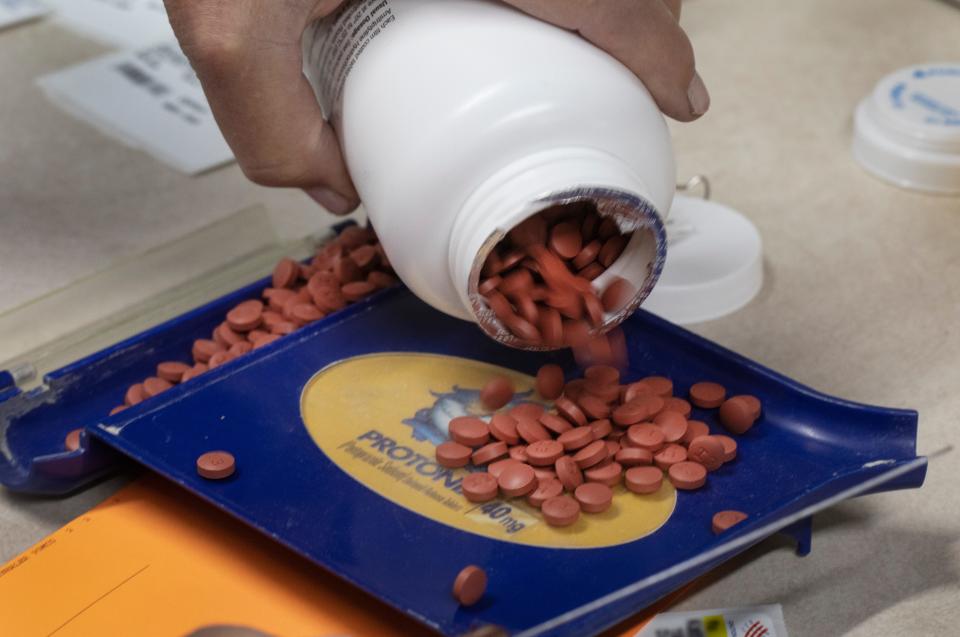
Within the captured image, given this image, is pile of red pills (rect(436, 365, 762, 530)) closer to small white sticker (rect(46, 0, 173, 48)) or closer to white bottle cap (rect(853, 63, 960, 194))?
white bottle cap (rect(853, 63, 960, 194))

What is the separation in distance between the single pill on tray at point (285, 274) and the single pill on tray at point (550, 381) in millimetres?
294

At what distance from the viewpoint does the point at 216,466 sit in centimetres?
96

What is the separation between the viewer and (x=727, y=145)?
1.56m

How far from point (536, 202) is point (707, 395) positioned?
10.9 inches

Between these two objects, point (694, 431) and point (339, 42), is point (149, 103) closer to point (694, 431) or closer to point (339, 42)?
point (339, 42)

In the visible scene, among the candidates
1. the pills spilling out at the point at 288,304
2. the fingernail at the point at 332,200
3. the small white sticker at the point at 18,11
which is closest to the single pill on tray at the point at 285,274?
the pills spilling out at the point at 288,304

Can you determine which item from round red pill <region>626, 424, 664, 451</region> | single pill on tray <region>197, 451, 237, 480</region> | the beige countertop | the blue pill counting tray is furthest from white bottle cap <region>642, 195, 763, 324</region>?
single pill on tray <region>197, 451, 237, 480</region>

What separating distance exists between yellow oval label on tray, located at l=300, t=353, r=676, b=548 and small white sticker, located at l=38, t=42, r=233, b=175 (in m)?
0.59

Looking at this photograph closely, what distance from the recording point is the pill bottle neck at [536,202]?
2.80 ft

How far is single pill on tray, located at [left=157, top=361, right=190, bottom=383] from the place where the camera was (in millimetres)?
1123

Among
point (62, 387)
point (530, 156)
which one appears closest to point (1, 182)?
point (62, 387)

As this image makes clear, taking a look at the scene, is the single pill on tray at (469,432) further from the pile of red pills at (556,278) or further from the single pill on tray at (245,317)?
the single pill on tray at (245,317)

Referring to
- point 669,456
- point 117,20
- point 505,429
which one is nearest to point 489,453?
point 505,429

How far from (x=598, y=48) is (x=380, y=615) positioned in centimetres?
45
